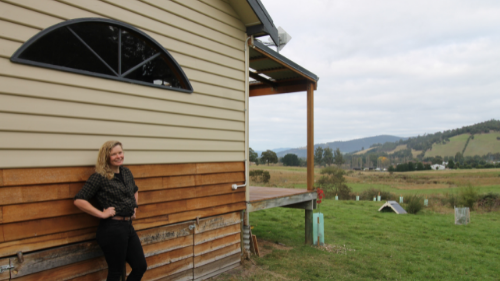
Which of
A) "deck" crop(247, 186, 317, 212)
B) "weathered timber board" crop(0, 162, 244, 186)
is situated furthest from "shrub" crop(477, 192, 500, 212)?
"weathered timber board" crop(0, 162, 244, 186)

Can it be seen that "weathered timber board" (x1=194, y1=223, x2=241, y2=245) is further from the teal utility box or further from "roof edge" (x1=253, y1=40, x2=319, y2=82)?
"roof edge" (x1=253, y1=40, x2=319, y2=82)

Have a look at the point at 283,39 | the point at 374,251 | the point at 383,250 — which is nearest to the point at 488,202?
the point at 383,250

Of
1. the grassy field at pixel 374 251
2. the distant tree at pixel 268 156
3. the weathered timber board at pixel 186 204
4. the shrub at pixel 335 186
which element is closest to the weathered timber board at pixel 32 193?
the weathered timber board at pixel 186 204

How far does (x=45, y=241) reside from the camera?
2.81 metres

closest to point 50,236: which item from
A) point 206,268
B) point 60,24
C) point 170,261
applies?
point 170,261

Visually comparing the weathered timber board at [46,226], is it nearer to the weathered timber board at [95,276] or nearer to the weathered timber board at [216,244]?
the weathered timber board at [95,276]

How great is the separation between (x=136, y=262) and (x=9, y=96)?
1.92m

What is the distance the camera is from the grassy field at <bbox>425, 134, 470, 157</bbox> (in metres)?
131

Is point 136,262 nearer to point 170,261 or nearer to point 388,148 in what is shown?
point 170,261

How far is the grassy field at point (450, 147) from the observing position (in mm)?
131250

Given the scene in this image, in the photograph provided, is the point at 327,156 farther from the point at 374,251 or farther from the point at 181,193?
the point at 181,193

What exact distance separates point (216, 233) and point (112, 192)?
7.51 feet

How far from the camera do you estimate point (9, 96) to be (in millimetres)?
2592

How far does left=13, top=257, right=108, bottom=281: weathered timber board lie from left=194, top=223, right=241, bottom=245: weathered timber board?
150cm
